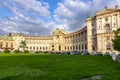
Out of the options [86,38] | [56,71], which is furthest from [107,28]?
[56,71]

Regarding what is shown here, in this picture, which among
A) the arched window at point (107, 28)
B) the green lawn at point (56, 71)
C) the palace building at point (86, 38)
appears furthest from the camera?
the arched window at point (107, 28)

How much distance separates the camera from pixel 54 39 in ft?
598

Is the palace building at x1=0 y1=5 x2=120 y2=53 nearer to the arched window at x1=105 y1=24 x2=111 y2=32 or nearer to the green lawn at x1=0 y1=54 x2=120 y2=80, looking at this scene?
the arched window at x1=105 y1=24 x2=111 y2=32

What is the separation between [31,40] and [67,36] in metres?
46.3

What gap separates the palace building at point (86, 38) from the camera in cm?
9588

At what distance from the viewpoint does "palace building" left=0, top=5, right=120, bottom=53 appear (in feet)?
315

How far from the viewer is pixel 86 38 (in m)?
124

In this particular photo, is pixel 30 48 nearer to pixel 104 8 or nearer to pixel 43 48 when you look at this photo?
pixel 43 48

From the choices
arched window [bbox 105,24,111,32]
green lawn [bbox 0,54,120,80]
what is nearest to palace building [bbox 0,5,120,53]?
arched window [bbox 105,24,111,32]

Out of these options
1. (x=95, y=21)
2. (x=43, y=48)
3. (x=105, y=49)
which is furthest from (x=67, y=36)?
(x=105, y=49)

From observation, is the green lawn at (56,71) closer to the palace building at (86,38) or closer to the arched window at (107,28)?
the palace building at (86,38)

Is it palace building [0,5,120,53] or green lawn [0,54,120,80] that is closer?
green lawn [0,54,120,80]

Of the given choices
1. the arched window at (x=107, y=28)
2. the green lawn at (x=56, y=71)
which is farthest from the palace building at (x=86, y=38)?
the green lawn at (x=56, y=71)

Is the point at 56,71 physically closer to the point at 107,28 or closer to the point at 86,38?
the point at 107,28
